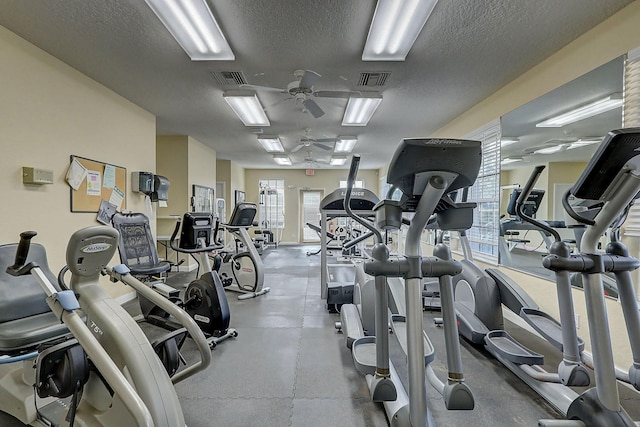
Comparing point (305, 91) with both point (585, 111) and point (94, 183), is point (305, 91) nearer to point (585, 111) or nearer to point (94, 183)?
point (585, 111)

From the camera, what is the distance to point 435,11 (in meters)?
2.21

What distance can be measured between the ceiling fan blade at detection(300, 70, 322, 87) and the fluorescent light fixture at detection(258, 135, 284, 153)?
277 cm

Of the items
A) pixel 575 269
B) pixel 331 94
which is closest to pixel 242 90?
pixel 331 94

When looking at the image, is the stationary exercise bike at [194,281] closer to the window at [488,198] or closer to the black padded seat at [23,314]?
the black padded seat at [23,314]

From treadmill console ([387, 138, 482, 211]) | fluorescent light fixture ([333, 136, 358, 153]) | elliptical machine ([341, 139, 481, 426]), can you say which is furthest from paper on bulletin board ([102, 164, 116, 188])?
treadmill console ([387, 138, 482, 211])

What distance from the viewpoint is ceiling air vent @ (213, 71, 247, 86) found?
3.18 metres

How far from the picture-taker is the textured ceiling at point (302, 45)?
218cm

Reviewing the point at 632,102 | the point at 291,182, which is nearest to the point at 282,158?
the point at 291,182

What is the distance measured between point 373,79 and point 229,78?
5.28 feet

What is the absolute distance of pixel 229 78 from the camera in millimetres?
3293

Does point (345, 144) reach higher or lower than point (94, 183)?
higher

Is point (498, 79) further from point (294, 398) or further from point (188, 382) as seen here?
point (188, 382)

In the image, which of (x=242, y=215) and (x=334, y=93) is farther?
(x=242, y=215)

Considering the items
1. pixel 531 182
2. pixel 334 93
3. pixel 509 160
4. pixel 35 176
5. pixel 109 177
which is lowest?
pixel 531 182
